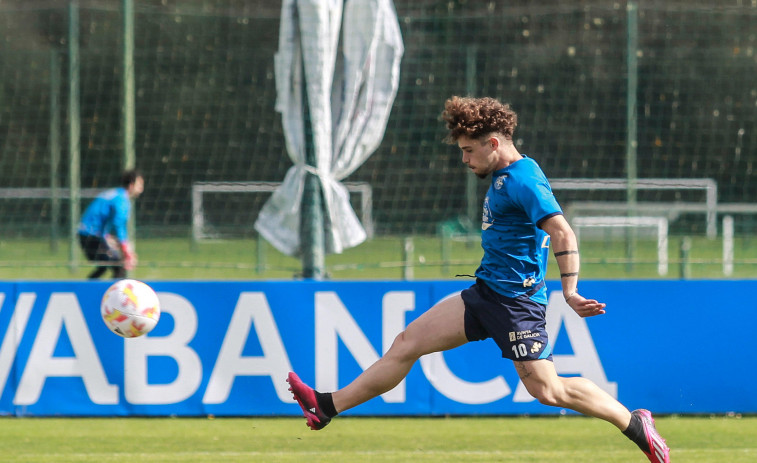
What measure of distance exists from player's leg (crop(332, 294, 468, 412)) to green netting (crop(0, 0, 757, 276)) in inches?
241

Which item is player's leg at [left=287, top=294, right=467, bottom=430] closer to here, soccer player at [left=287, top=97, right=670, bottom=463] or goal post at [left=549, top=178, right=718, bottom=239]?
soccer player at [left=287, top=97, right=670, bottom=463]

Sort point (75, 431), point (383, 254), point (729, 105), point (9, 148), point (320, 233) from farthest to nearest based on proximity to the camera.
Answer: point (9, 148) → point (383, 254) → point (729, 105) → point (320, 233) → point (75, 431)

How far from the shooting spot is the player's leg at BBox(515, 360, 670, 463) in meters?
5.54

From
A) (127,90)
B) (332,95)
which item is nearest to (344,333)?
(332,95)

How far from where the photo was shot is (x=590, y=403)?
5.54 meters

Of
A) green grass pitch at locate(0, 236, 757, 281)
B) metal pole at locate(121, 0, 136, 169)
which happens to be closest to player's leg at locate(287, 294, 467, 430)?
metal pole at locate(121, 0, 136, 169)

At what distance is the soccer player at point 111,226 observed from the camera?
12.1 m

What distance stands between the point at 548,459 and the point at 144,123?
21.3 m

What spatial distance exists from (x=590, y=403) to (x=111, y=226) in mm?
7907

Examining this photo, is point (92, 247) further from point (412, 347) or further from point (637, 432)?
point (637, 432)

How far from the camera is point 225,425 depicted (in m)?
7.72

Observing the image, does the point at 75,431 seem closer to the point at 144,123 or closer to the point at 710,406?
the point at 710,406

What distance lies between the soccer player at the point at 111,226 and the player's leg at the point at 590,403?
7.31 m

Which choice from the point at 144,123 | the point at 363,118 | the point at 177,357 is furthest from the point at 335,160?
the point at 144,123
